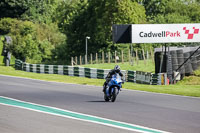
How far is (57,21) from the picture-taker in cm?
13038

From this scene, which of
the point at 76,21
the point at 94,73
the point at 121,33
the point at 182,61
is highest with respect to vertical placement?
the point at 76,21

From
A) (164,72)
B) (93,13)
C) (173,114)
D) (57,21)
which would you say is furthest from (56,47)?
(173,114)

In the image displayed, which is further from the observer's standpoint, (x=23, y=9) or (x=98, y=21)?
(x=23, y=9)

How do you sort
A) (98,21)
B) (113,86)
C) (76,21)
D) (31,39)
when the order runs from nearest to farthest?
(113,86) < (98,21) < (31,39) < (76,21)

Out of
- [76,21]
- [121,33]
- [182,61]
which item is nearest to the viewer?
[121,33]

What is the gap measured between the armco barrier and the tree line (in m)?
18.9

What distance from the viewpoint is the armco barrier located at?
119 ft

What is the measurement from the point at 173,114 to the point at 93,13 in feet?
217

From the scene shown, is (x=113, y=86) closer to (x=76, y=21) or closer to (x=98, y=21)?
(x=98, y=21)

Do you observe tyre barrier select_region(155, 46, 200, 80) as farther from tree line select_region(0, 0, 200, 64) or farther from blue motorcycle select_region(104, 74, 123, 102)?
tree line select_region(0, 0, 200, 64)

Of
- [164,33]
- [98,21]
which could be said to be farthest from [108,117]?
[98,21]

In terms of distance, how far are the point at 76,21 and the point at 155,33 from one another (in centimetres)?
5141

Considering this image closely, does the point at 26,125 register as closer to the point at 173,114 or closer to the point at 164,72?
the point at 173,114

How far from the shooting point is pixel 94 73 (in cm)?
4541
